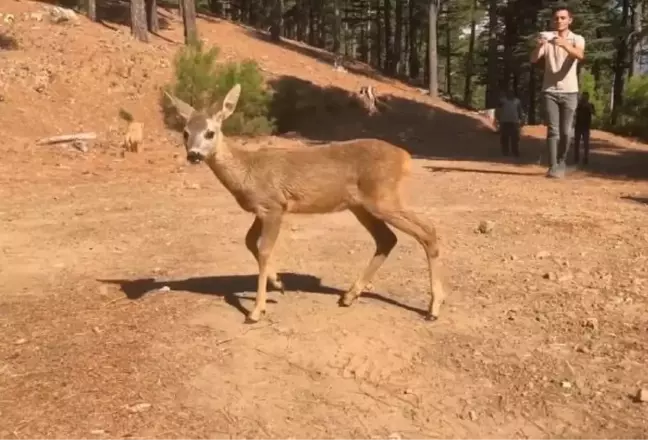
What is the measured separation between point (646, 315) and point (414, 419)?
7.53 feet

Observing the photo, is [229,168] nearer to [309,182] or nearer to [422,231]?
[309,182]

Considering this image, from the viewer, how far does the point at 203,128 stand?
5965mm

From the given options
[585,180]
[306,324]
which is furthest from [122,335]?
[585,180]

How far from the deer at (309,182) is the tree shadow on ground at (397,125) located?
13.3 meters

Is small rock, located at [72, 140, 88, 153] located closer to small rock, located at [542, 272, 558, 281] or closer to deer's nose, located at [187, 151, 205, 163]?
deer's nose, located at [187, 151, 205, 163]

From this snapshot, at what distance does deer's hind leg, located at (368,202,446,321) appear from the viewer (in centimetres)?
601

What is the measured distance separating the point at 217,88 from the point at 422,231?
583 inches

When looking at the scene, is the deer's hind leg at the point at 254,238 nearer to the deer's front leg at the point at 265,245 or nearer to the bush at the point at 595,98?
the deer's front leg at the point at 265,245

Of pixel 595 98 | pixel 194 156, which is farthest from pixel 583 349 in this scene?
pixel 595 98

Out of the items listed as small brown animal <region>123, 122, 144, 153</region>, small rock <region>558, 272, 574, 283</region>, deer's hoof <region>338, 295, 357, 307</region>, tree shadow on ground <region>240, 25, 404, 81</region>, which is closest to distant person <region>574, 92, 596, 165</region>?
small brown animal <region>123, 122, 144, 153</region>

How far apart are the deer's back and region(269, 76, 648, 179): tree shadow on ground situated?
1333cm

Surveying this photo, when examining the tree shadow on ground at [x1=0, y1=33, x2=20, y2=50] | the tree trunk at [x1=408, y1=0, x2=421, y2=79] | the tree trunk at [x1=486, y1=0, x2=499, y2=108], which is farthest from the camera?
the tree trunk at [x1=408, y1=0, x2=421, y2=79]

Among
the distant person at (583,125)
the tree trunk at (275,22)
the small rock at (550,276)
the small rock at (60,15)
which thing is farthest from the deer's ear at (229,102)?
the tree trunk at (275,22)

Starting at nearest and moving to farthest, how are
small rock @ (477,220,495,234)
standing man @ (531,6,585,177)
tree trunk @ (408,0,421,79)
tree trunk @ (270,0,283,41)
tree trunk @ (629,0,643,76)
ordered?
small rock @ (477,220,495,234) < standing man @ (531,6,585,177) < tree trunk @ (629,0,643,76) < tree trunk @ (270,0,283,41) < tree trunk @ (408,0,421,79)
